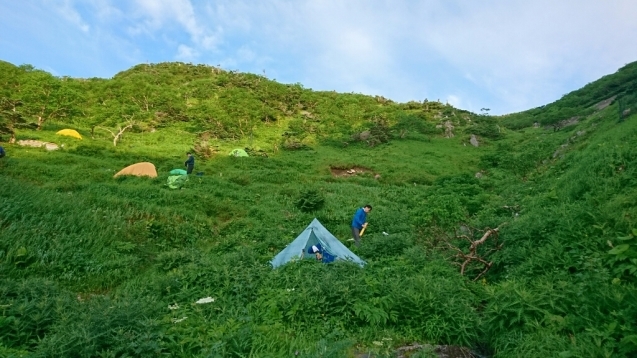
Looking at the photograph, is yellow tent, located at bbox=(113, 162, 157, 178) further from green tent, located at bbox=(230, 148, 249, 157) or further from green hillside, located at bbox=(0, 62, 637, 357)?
green tent, located at bbox=(230, 148, 249, 157)

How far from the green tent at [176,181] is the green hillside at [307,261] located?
1.70ft

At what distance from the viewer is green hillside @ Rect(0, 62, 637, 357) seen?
18.0 feet

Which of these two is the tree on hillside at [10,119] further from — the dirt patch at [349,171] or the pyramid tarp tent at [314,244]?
the pyramid tarp tent at [314,244]

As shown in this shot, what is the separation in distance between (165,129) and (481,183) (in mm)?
27249

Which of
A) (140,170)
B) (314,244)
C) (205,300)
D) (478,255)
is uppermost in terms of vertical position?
(140,170)

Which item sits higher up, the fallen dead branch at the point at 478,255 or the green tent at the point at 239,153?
the green tent at the point at 239,153

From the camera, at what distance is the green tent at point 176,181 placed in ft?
57.2

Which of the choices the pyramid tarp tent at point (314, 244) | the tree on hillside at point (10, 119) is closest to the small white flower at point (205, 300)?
the pyramid tarp tent at point (314, 244)

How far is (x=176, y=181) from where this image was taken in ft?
58.6

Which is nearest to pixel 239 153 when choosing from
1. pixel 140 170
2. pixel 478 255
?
pixel 140 170

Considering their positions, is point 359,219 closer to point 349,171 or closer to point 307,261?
point 307,261

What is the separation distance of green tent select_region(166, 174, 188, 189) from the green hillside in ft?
1.70

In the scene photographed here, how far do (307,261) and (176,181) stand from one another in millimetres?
10876

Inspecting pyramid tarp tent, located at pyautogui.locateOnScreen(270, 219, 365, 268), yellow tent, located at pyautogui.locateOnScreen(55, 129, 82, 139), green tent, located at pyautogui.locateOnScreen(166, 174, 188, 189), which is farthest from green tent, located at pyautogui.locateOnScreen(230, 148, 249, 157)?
pyramid tarp tent, located at pyautogui.locateOnScreen(270, 219, 365, 268)
